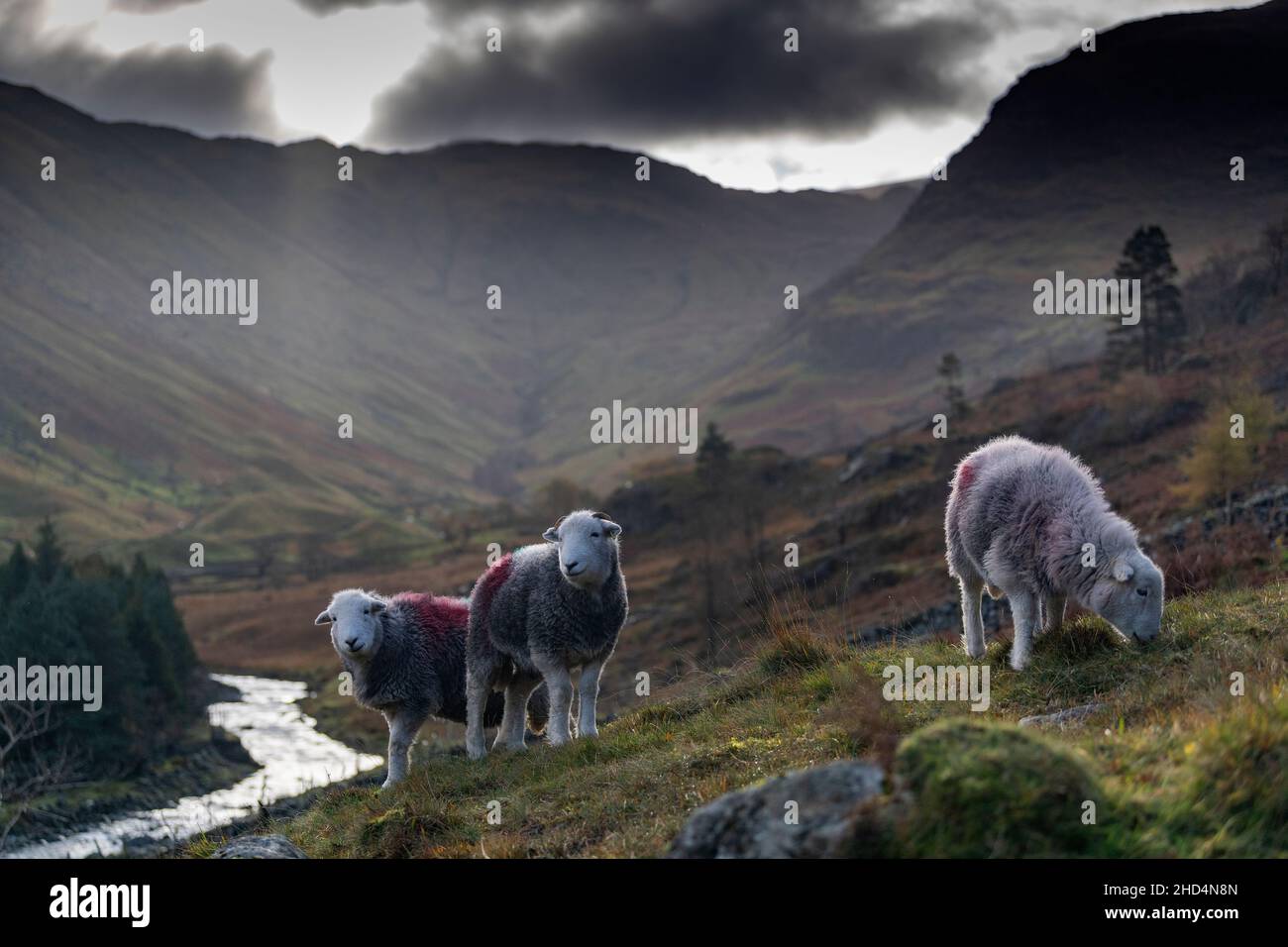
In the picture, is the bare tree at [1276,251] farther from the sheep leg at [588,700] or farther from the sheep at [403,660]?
the sheep leg at [588,700]

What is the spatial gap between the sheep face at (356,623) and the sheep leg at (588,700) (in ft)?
10.1

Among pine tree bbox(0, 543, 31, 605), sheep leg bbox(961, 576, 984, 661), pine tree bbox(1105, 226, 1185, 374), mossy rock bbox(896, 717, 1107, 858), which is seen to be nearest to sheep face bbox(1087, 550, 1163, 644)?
sheep leg bbox(961, 576, 984, 661)

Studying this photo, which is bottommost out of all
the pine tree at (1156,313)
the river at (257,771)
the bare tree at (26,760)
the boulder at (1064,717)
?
the river at (257,771)

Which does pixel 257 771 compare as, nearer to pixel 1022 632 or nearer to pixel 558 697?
pixel 558 697

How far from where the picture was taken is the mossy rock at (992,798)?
5805 mm

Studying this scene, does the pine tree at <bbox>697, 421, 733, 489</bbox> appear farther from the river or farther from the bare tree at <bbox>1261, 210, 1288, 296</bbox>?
the bare tree at <bbox>1261, 210, 1288, 296</bbox>

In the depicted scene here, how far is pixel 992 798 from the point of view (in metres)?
5.92

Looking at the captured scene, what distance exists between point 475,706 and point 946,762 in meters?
10.0

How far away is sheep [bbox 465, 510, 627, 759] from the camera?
45.9 feet

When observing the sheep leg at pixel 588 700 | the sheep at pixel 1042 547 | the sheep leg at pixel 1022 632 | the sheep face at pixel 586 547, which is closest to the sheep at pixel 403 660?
the sheep leg at pixel 588 700

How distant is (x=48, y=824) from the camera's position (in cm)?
5703

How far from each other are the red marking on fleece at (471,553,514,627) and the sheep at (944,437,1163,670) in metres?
6.06
